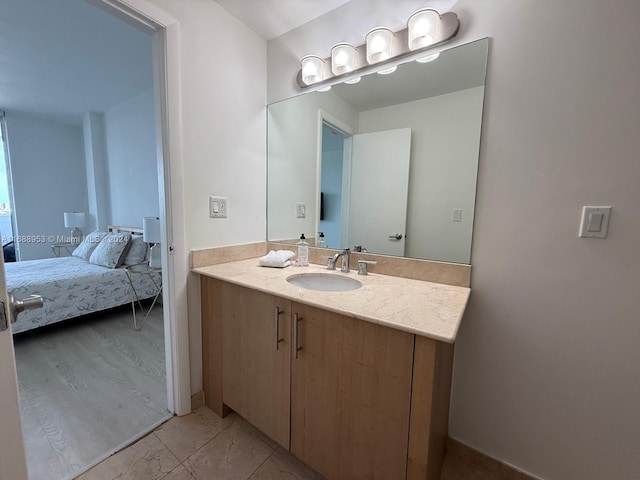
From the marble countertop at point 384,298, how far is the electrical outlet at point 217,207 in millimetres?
299

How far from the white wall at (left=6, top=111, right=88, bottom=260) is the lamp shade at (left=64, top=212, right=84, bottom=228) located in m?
0.32

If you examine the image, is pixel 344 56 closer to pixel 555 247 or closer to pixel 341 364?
pixel 555 247

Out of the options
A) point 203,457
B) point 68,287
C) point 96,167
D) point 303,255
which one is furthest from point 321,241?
point 96,167

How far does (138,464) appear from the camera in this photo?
116cm

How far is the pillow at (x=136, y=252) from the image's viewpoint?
9.25 ft

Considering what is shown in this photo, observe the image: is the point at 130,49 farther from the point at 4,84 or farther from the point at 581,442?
the point at 581,442

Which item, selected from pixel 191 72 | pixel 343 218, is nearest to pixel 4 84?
pixel 191 72

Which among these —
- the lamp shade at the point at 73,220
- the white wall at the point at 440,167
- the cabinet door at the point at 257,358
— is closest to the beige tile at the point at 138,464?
the cabinet door at the point at 257,358

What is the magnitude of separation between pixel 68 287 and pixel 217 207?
6.05 ft

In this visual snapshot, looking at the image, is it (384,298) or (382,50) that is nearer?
(384,298)

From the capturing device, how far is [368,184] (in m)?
1.52

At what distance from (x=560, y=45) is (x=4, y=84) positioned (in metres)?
4.71

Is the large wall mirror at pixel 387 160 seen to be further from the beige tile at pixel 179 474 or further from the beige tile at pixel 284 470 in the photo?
the beige tile at pixel 179 474

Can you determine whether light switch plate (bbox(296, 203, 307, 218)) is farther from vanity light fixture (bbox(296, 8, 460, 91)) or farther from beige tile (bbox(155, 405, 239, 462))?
beige tile (bbox(155, 405, 239, 462))
